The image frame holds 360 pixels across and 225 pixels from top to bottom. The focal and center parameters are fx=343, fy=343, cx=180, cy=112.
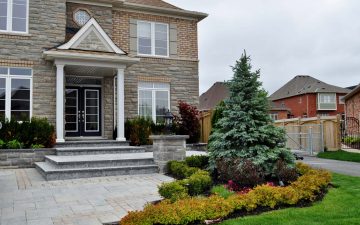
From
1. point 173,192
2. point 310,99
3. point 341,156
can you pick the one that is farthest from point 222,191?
point 310,99

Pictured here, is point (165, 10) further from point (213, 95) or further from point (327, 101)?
point (327, 101)

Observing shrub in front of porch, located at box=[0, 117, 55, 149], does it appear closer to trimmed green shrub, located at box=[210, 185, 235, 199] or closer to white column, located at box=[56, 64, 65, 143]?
white column, located at box=[56, 64, 65, 143]

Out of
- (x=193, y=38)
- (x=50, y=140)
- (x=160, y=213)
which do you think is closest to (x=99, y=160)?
(x=50, y=140)

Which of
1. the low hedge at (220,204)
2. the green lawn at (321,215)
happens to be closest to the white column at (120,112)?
the low hedge at (220,204)

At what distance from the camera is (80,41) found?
13344mm

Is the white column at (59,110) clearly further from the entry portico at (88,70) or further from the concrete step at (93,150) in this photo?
the concrete step at (93,150)

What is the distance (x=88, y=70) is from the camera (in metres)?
14.1

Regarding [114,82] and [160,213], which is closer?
[160,213]

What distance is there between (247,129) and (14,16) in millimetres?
10542

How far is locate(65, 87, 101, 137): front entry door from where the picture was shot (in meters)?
14.5

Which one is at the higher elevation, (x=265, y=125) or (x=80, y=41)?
(x=80, y=41)

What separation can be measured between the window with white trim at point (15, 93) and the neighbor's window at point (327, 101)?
41.1 meters

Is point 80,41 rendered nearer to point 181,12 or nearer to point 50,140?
point 50,140

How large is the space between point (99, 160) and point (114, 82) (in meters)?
6.09
